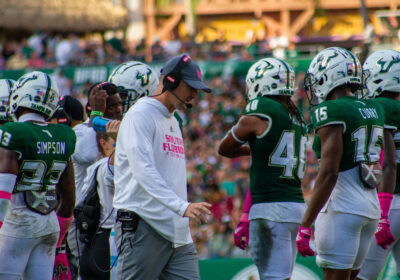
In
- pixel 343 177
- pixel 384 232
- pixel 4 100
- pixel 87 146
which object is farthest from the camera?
pixel 4 100

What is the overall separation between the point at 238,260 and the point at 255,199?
3.13 metres

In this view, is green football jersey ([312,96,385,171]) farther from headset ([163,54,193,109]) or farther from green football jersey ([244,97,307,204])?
headset ([163,54,193,109])

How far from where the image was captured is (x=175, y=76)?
477 cm

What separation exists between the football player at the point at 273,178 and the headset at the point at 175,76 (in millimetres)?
796

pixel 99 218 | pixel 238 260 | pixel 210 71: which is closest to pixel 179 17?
pixel 210 71

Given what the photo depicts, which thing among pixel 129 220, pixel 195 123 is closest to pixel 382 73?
pixel 129 220

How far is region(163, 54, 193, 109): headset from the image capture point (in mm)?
4770

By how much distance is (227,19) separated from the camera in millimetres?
33969

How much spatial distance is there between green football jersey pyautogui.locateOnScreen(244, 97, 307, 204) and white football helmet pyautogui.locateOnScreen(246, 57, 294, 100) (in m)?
0.16

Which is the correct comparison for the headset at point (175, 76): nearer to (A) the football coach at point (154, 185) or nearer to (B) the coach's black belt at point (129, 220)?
(A) the football coach at point (154, 185)

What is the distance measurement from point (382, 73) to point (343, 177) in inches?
50.3

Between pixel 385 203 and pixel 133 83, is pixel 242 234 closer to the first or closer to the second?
pixel 385 203

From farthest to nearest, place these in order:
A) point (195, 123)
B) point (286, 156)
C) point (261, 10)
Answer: point (261, 10) → point (195, 123) → point (286, 156)

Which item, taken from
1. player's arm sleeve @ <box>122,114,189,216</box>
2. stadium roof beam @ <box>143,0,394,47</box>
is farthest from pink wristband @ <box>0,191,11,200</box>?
stadium roof beam @ <box>143,0,394,47</box>
